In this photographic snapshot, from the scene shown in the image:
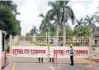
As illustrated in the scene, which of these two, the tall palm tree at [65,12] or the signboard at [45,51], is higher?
the tall palm tree at [65,12]

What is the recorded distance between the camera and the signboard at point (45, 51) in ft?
101

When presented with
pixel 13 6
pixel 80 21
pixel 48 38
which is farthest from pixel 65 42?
pixel 80 21

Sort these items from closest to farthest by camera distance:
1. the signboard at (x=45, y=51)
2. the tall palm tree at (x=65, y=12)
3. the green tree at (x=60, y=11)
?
the signboard at (x=45, y=51)
the tall palm tree at (x=65, y=12)
the green tree at (x=60, y=11)

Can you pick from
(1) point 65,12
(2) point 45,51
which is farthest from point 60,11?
(2) point 45,51

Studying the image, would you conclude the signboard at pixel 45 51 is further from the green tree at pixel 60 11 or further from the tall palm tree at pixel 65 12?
the green tree at pixel 60 11

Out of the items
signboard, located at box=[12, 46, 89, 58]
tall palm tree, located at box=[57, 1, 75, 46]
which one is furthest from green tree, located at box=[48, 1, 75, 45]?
signboard, located at box=[12, 46, 89, 58]

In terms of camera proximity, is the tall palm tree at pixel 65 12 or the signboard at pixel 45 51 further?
the tall palm tree at pixel 65 12

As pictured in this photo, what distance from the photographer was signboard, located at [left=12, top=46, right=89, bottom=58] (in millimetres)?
30922

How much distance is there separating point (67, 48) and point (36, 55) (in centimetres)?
268

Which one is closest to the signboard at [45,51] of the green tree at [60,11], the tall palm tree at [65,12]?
the tall palm tree at [65,12]

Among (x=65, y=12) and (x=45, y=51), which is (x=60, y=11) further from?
(x=45, y=51)

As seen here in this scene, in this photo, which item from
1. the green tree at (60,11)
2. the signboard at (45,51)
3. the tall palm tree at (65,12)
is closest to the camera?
the signboard at (45,51)

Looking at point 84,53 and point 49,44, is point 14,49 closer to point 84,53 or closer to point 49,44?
point 49,44

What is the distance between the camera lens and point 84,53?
3161 centimetres
